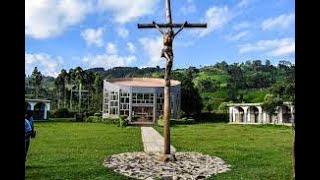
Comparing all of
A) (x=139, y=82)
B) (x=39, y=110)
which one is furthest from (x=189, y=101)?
(x=39, y=110)

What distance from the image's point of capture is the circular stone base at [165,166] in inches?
491

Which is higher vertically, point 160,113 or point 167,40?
point 167,40

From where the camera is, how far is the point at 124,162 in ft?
47.8

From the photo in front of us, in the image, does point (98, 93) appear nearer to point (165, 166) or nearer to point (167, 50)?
point (167, 50)

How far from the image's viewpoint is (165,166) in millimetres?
14180

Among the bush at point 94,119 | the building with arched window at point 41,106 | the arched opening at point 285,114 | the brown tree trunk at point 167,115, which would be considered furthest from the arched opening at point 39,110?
the brown tree trunk at point 167,115

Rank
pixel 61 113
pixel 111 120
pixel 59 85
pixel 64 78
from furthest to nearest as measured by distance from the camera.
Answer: pixel 59 85 → pixel 64 78 → pixel 61 113 → pixel 111 120

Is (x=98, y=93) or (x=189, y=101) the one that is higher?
(x=98, y=93)

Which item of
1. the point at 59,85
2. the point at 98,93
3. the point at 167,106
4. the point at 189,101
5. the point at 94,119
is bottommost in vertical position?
the point at 94,119

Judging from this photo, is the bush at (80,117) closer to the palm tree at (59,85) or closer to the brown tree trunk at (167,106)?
the palm tree at (59,85)

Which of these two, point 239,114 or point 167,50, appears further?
point 239,114
